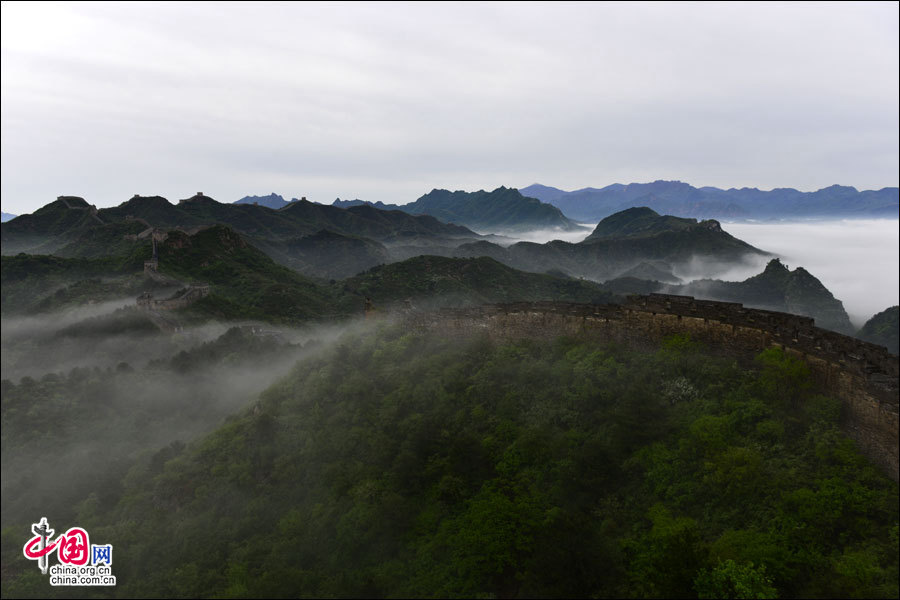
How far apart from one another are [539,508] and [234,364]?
168ft

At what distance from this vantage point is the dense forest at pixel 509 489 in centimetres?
1341

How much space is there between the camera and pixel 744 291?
508 feet

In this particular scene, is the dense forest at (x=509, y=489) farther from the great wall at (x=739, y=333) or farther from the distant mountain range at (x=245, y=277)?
the distant mountain range at (x=245, y=277)

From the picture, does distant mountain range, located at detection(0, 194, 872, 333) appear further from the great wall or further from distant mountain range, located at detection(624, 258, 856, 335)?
the great wall

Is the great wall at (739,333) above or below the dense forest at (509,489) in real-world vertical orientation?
above

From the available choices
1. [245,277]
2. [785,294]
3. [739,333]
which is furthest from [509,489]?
[785,294]

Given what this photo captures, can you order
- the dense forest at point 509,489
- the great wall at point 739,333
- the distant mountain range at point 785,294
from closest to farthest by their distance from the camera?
1. the dense forest at point 509,489
2. the great wall at point 739,333
3. the distant mountain range at point 785,294

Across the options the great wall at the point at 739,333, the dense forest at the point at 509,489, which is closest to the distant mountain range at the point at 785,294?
the great wall at the point at 739,333

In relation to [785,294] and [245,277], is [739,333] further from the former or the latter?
[785,294]

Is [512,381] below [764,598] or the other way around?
the other way around

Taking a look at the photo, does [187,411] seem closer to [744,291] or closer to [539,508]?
[539,508]

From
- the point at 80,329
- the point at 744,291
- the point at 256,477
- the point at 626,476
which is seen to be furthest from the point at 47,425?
the point at 744,291

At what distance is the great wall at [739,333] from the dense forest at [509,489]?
666 millimetres

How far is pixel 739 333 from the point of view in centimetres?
2103
